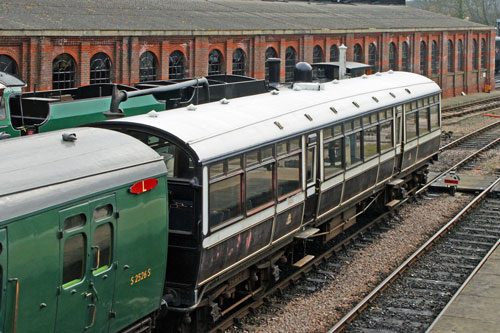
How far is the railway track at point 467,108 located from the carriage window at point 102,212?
103ft

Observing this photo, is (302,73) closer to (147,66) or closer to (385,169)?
(385,169)

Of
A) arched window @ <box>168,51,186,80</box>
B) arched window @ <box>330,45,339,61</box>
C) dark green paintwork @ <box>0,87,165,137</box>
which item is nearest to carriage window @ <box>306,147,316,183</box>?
dark green paintwork @ <box>0,87,165,137</box>

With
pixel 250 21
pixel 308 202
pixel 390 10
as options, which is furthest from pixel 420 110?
pixel 390 10

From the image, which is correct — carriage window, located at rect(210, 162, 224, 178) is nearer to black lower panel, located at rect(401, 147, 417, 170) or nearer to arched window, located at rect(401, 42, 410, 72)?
black lower panel, located at rect(401, 147, 417, 170)

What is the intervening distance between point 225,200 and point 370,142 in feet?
19.5

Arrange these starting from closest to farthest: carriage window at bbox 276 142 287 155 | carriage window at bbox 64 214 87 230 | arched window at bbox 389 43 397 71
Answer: carriage window at bbox 64 214 87 230 → carriage window at bbox 276 142 287 155 → arched window at bbox 389 43 397 71

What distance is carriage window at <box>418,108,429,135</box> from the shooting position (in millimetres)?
18006

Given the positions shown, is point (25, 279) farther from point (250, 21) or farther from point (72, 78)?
point (250, 21)

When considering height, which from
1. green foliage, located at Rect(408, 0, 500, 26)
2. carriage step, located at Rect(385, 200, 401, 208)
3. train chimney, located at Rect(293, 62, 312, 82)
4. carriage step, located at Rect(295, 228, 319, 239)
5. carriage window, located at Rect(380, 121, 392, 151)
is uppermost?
green foliage, located at Rect(408, 0, 500, 26)

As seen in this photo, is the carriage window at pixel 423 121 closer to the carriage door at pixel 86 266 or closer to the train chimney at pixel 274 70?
the train chimney at pixel 274 70

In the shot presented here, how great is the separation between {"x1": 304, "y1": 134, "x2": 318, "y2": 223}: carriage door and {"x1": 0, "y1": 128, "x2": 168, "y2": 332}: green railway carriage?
4.18 meters

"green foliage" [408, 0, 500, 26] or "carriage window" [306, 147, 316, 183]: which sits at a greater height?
"green foliage" [408, 0, 500, 26]

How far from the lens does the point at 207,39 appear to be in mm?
→ 31812

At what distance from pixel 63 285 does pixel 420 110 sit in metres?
12.5
